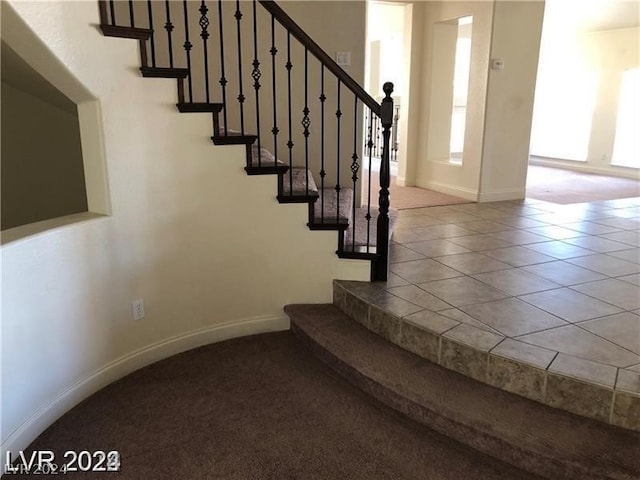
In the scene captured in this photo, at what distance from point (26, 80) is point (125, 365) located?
1.83 meters

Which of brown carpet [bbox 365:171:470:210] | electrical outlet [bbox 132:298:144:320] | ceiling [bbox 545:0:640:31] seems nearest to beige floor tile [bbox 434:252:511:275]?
brown carpet [bbox 365:171:470:210]

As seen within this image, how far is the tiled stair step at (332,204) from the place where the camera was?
3.18 m

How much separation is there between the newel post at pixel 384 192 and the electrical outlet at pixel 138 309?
1387 millimetres

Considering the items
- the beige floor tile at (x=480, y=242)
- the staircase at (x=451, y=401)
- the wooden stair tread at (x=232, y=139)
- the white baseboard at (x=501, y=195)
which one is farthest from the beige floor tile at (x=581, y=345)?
the white baseboard at (x=501, y=195)

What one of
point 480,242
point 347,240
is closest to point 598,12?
point 480,242

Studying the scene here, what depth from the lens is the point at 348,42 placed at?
171 inches

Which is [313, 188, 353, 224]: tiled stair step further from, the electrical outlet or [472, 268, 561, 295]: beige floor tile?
the electrical outlet

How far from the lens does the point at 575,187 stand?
6.75m

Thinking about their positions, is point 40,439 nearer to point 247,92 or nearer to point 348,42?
point 247,92

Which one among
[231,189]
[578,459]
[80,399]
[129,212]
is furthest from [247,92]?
[578,459]

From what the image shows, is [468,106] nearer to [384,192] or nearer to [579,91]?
[384,192]

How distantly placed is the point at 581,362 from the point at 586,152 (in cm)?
764

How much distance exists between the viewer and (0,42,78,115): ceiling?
2.51 meters

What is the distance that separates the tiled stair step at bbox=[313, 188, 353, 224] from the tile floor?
492mm
